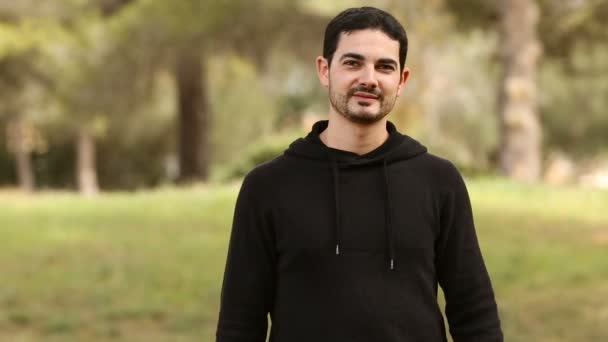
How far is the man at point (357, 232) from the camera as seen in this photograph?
8.34 ft

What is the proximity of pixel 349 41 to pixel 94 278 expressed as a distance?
733 centimetres

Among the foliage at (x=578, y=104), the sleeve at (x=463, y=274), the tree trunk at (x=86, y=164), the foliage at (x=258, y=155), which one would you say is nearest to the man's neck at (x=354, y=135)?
the sleeve at (x=463, y=274)

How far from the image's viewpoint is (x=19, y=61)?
24.0 meters

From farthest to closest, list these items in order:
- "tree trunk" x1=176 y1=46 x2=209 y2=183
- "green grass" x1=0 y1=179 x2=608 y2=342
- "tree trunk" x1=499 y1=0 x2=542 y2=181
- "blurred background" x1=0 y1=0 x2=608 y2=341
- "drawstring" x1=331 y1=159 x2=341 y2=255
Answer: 1. "tree trunk" x1=176 y1=46 x2=209 y2=183
2. "tree trunk" x1=499 y1=0 x2=542 y2=181
3. "blurred background" x1=0 y1=0 x2=608 y2=341
4. "green grass" x1=0 y1=179 x2=608 y2=342
5. "drawstring" x1=331 y1=159 x2=341 y2=255

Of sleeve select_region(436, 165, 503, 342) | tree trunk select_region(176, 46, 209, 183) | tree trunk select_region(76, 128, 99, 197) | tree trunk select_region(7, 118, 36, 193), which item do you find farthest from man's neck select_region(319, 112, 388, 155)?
tree trunk select_region(76, 128, 99, 197)

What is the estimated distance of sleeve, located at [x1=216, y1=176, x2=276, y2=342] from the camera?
2600mm

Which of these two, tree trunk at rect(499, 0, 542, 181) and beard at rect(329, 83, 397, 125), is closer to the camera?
beard at rect(329, 83, 397, 125)

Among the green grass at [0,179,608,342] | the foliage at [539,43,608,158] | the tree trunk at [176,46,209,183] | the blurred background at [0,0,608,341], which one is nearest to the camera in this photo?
the green grass at [0,179,608,342]

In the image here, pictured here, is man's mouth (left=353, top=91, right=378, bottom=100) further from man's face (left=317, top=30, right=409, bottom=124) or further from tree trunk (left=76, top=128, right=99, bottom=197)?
tree trunk (left=76, top=128, right=99, bottom=197)

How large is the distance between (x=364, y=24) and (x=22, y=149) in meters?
40.1

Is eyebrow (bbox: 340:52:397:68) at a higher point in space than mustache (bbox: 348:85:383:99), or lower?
higher

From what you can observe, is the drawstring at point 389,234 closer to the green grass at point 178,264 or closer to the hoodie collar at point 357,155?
the hoodie collar at point 357,155

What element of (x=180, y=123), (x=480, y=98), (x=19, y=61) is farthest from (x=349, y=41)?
(x=480, y=98)

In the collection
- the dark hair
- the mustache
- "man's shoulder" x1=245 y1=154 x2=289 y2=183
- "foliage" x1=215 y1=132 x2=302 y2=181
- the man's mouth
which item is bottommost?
"man's shoulder" x1=245 y1=154 x2=289 y2=183
